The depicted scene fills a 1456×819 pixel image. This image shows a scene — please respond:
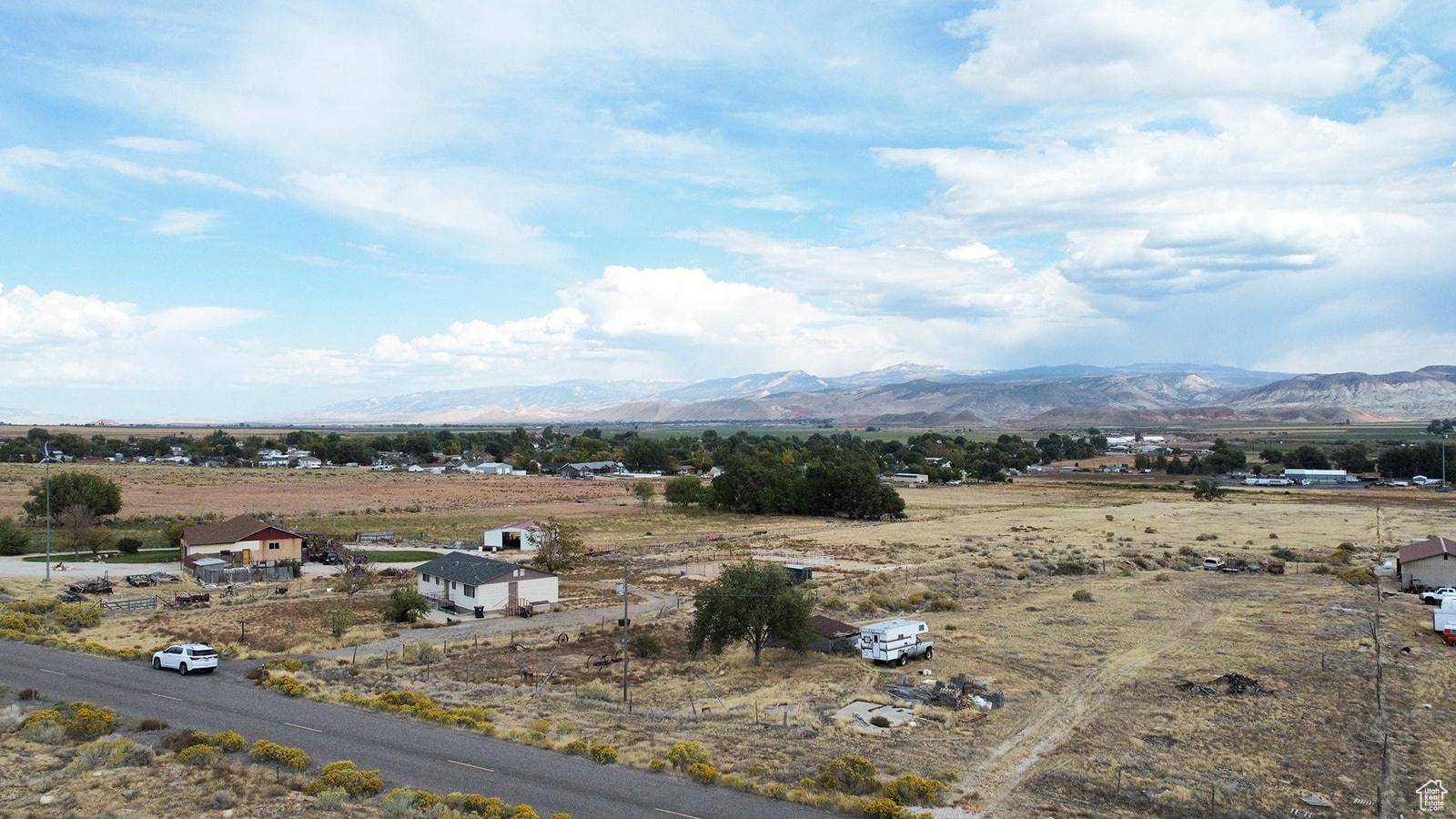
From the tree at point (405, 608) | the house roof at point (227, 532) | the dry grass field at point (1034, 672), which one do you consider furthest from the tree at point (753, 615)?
the house roof at point (227, 532)

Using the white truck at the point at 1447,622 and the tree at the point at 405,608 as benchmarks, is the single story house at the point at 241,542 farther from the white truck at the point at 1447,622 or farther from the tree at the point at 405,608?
the white truck at the point at 1447,622

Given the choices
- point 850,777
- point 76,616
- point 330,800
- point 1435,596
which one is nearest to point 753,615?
point 850,777

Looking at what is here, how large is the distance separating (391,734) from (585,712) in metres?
5.34

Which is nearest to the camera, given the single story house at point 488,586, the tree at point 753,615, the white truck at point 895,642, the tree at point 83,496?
the white truck at point 895,642

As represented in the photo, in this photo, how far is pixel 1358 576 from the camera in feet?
165

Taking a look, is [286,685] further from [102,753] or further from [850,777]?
[850,777]

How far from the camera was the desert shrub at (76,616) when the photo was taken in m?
37.8

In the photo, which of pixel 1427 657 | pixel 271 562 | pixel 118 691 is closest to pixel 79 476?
pixel 271 562

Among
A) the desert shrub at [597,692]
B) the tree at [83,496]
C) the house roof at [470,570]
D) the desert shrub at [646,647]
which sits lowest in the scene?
the desert shrub at [646,647]

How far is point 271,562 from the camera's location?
2163 inches

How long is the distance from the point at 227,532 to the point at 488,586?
2272cm

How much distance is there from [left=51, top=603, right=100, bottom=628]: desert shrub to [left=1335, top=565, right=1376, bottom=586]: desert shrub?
202 feet

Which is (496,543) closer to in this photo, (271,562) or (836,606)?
(271,562)

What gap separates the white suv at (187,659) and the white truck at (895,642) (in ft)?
72.3
